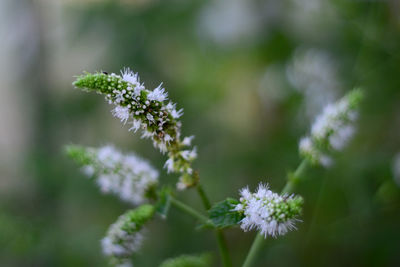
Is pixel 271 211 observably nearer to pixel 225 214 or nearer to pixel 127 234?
pixel 225 214

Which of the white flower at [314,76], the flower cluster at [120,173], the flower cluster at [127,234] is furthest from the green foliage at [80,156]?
the white flower at [314,76]

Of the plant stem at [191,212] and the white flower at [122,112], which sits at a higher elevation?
the white flower at [122,112]

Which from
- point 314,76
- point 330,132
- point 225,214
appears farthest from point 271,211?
point 314,76

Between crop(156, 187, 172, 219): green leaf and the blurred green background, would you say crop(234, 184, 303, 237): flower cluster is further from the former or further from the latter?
the blurred green background

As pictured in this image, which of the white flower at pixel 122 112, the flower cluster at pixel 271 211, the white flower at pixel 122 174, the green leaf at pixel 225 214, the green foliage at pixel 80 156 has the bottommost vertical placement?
the flower cluster at pixel 271 211

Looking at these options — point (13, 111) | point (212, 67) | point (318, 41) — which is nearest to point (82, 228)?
point (212, 67)

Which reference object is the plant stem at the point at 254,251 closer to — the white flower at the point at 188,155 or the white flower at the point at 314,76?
the white flower at the point at 188,155
